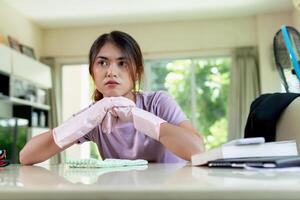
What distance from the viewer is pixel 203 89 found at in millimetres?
5047

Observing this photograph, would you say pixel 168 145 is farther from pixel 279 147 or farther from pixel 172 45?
pixel 172 45

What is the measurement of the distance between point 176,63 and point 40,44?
6.28 feet

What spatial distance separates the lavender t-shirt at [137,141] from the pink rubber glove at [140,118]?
0.11m

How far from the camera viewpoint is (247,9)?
467 centimetres

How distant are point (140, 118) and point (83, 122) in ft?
0.53

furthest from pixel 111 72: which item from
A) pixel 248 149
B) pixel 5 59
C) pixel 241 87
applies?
pixel 241 87

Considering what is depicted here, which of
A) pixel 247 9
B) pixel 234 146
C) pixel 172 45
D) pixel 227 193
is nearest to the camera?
pixel 227 193

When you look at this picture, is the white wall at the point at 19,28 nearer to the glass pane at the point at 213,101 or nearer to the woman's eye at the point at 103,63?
the glass pane at the point at 213,101

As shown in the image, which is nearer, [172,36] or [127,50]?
[127,50]

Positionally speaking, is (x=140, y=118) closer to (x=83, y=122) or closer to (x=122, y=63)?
(x=83, y=122)

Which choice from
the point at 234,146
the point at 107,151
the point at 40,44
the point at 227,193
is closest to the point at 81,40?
the point at 40,44

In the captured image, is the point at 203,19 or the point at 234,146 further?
the point at 203,19

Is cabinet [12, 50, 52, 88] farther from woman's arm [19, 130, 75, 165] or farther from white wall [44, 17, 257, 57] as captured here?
woman's arm [19, 130, 75, 165]

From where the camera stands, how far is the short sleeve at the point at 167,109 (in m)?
1.27
